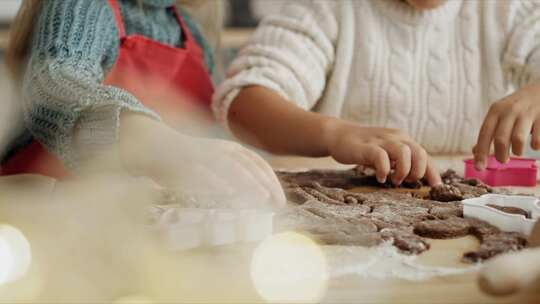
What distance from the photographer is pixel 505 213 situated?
51cm

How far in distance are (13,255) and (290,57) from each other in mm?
596

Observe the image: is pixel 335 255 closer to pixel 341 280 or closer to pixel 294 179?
pixel 341 280

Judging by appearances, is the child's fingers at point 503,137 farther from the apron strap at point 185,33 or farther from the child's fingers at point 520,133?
the apron strap at point 185,33

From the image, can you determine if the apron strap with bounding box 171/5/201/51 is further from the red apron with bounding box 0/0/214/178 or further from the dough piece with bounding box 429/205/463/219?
the dough piece with bounding box 429/205/463/219

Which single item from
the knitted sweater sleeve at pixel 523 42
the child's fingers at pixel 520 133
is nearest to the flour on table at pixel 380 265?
the child's fingers at pixel 520 133

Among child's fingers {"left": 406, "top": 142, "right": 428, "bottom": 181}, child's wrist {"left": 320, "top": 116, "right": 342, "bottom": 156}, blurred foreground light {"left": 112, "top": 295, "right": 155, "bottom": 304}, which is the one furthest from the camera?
child's wrist {"left": 320, "top": 116, "right": 342, "bottom": 156}

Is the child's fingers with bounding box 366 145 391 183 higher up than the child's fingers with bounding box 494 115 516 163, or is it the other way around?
the child's fingers with bounding box 494 115 516 163

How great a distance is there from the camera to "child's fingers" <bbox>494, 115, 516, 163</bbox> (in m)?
0.74

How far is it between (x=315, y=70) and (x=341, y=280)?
638mm

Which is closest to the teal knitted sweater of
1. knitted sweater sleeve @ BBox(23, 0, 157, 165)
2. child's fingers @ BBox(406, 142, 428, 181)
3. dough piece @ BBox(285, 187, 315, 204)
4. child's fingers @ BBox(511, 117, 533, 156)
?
knitted sweater sleeve @ BBox(23, 0, 157, 165)

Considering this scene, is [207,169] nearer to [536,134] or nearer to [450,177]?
[450,177]

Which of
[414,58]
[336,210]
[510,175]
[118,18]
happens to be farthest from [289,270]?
[414,58]

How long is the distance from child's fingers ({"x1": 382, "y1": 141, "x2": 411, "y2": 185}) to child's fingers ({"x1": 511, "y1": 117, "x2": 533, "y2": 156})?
5.0 inches

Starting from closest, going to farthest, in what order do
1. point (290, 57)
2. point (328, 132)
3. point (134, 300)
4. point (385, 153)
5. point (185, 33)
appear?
point (134, 300) → point (385, 153) → point (328, 132) → point (290, 57) → point (185, 33)
